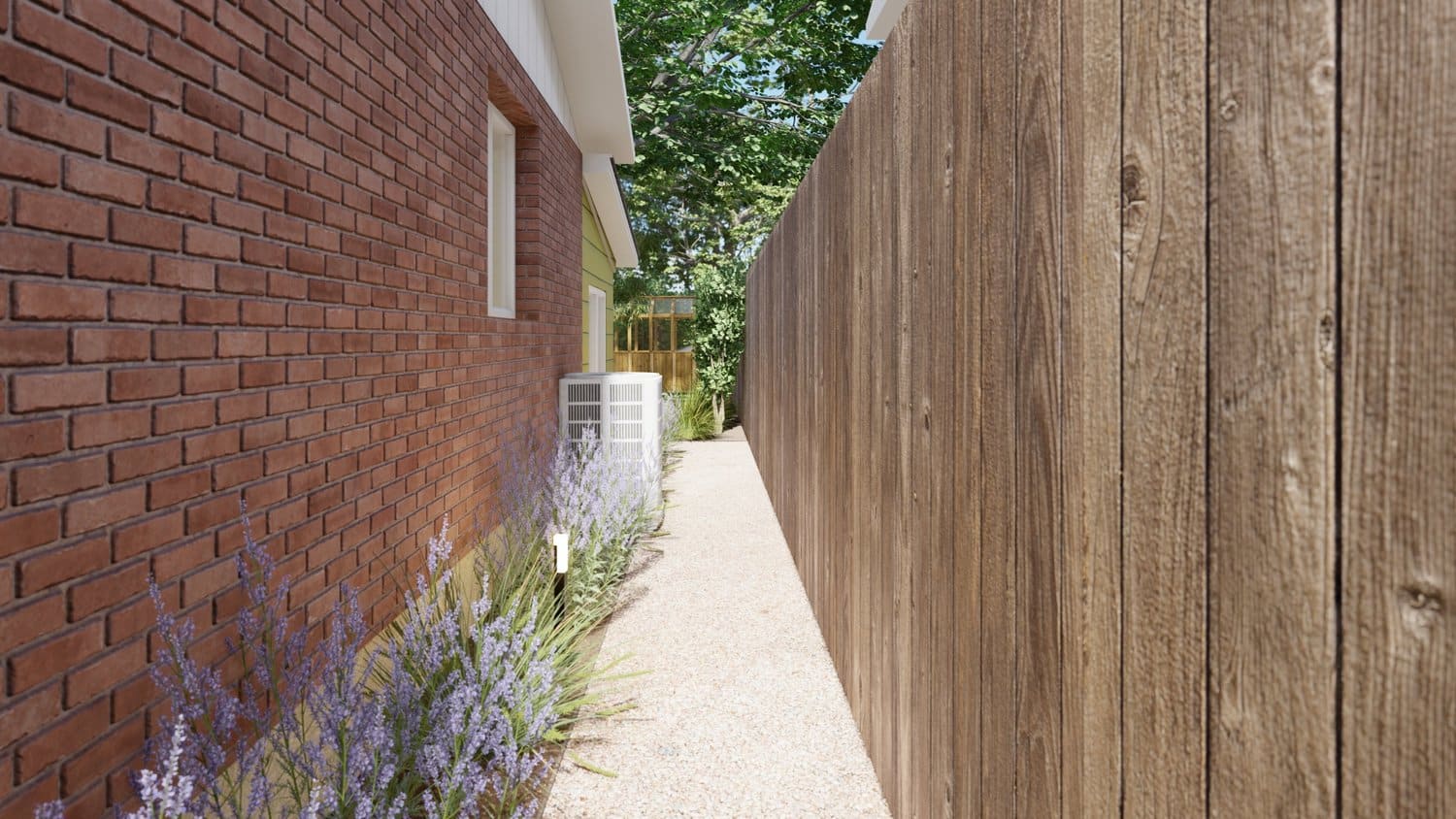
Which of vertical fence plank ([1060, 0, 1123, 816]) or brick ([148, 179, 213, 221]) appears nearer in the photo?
vertical fence plank ([1060, 0, 1123, 816])

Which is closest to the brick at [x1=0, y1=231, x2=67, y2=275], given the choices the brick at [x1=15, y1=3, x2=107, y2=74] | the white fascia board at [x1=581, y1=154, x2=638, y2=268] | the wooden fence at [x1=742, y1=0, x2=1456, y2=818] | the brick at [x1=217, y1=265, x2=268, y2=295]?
the brick at [x1=15, y1=3, x2=107, y2=74]

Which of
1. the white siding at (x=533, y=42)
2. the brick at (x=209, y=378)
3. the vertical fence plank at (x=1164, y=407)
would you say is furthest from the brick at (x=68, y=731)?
the white siding at (x=533, y=42)

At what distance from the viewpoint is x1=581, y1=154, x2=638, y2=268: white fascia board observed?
30.0ft

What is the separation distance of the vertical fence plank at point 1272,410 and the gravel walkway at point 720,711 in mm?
2020

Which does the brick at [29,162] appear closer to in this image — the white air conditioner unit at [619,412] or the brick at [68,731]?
the brick at [68,731]

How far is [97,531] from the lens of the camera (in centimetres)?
183

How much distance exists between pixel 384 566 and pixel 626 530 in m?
2.26

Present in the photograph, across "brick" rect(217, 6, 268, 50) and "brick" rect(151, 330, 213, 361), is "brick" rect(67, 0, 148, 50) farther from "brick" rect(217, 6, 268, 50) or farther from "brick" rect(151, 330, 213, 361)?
"brick" rect(151, 330, 213, 361)

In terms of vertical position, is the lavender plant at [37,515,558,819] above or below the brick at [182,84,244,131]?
below

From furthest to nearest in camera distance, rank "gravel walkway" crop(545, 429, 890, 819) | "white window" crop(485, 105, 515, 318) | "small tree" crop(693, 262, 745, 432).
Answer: "small tree" crop(693, 262, 745, 432)
"white window" crop(485, 105, 515, 318)
"gravel walkway" crop(545, 429, 890, 819)

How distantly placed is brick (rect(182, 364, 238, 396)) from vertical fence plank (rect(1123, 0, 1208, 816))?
82.6 inches

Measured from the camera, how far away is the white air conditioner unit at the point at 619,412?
7.18m

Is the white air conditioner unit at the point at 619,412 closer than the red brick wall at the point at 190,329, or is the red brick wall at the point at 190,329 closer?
the red brick wall at the point at 190,329

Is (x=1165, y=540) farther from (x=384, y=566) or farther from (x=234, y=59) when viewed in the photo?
(x=384, y=566)
